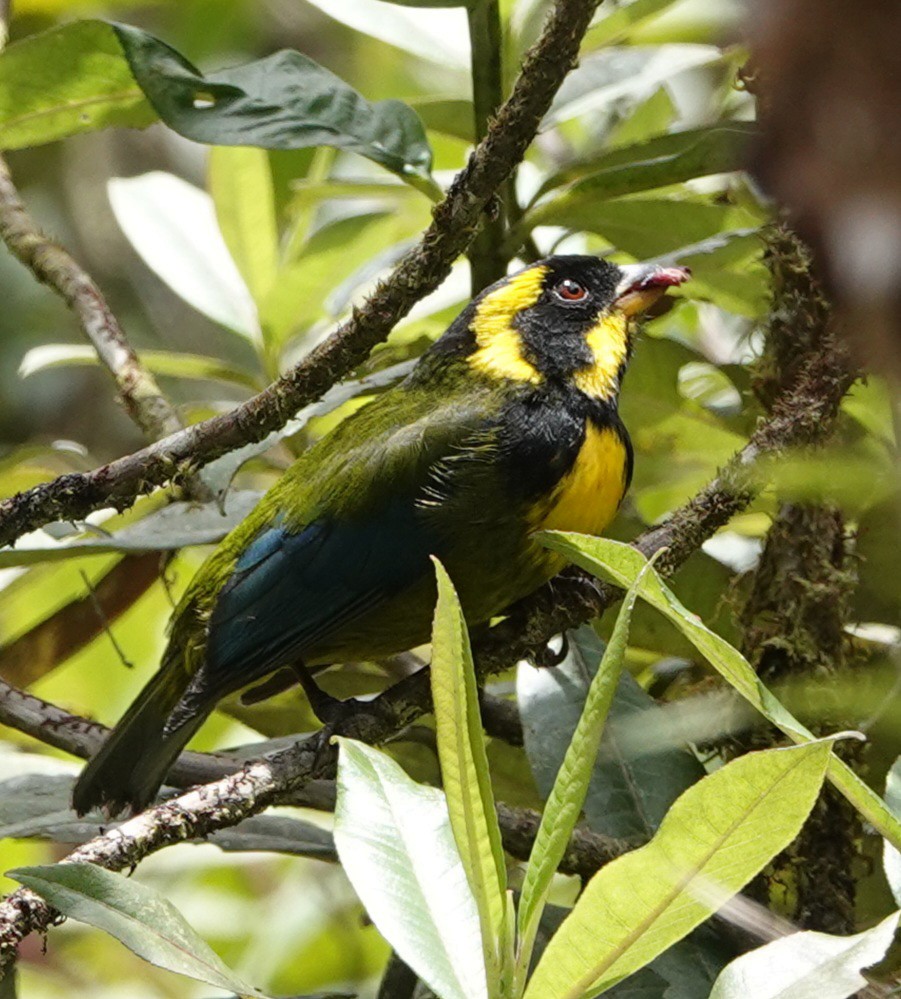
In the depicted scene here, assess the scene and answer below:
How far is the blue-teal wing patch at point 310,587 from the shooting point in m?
2.55

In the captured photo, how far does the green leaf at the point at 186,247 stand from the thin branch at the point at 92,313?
14.3 inches


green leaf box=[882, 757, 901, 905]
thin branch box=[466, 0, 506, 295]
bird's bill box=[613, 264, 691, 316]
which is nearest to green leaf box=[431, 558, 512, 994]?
green leaf box=[882, 757, 901, 905]

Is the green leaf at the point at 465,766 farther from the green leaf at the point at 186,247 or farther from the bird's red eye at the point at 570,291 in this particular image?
the green leaf at the point at 186,247

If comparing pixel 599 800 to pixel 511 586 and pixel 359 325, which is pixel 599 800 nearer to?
pixel 511 586

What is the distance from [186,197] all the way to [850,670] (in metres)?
1.96

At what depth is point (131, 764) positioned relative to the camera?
2.47 meters

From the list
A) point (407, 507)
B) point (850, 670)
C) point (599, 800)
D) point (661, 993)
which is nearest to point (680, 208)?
point (407, 507)

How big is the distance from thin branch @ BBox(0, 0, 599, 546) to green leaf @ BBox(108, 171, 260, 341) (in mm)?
1206

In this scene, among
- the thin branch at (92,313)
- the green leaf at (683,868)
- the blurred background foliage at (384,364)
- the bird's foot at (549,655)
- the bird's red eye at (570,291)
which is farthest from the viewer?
the bird's red eye at (570,291)

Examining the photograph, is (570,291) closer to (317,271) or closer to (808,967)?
(317,271)

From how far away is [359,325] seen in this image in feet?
6.36

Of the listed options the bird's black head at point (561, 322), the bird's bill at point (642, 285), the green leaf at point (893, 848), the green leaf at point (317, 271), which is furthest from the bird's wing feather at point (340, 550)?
the green leaf at point (893, 848)

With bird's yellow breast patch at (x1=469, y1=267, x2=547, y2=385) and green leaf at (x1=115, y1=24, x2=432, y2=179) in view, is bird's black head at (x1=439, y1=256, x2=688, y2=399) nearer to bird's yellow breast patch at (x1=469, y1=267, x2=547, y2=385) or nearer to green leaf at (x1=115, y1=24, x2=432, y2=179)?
bird's yellow breast patch at (x1=469, y1=267, x2=547, y2=385)

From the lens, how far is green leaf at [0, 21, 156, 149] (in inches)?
103
